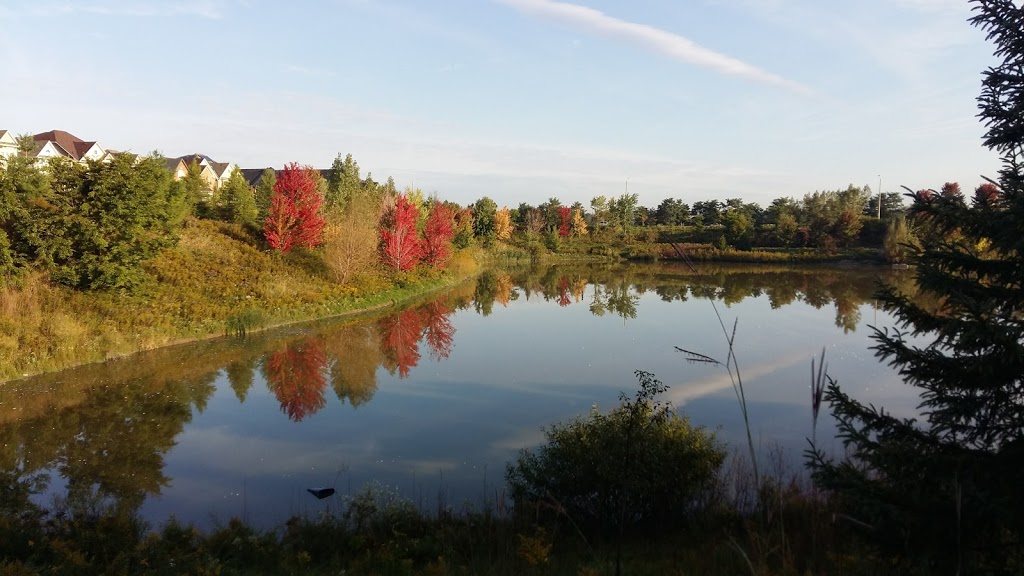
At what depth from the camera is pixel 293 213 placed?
2745 centimetres

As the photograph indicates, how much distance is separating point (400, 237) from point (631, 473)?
25.3 m

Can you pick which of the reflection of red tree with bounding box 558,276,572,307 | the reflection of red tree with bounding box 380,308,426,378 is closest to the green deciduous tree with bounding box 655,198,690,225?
the reflection of red tree with bounding box 558,276,572,307

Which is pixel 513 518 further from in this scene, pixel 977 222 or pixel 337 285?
pixel 337 285

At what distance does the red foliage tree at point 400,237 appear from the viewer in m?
30.1

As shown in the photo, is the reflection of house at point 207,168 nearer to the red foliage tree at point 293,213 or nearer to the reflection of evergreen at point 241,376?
the red foliage tree at point 293,213

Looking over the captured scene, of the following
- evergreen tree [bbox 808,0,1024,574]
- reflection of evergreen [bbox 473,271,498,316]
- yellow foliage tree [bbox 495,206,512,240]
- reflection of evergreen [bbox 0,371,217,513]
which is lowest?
reflection of evergreen [bbox 0,371,217,513]

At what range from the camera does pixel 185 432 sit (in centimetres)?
1100

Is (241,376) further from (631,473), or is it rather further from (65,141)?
(65,141)

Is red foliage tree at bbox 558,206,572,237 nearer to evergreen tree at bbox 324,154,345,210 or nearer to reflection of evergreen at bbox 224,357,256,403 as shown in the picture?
evergreen tree at bbox 324,154,345,210

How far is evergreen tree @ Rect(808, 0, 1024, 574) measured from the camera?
3.68m

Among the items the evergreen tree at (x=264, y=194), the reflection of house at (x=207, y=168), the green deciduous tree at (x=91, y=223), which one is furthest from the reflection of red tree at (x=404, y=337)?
the reflection of house at (x=207, y=168)

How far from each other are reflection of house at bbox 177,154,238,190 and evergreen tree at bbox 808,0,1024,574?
1799 inches

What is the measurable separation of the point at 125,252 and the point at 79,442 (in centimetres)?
942

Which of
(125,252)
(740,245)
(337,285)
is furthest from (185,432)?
(740,245)
